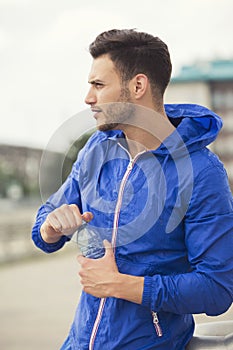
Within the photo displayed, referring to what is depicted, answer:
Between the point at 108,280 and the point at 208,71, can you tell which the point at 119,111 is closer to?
the point at 108,280

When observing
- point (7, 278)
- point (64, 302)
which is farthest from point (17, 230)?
point (64, 302)

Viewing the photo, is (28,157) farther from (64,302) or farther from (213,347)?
(213,347)

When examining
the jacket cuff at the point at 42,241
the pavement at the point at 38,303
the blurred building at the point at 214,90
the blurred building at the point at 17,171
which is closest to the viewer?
the jacket cuff at the point at 42,241

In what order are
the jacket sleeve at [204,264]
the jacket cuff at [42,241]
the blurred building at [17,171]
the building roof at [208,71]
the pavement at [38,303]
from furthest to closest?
1. the building roof at [208,71]
2. the blurred building at [17,171]
3. the pavement at [38,303]
4. the jacket cuff at [42,241]
5. the jacket sleeve at [204,264]

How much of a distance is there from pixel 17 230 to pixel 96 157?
9315 mm

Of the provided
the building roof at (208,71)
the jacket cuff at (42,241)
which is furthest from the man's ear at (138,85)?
the building roof at (208,71)

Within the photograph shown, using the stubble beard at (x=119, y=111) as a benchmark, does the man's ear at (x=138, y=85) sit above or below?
above

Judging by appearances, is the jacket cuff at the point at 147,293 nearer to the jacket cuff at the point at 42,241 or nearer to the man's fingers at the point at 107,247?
the man's fingers at the point at 107,247

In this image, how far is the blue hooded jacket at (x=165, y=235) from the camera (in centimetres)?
124

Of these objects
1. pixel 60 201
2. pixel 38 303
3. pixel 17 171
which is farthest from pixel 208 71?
pixel 60 201

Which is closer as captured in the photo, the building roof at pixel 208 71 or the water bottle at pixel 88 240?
the water bottle at pixel 88 240

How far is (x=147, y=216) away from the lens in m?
1.28

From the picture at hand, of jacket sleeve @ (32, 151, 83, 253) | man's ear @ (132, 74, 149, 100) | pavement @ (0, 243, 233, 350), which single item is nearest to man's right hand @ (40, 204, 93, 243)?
jacket sleeve @ (32, 151, 83, 253)

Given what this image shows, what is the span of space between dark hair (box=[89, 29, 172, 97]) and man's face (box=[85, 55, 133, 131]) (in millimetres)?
16
